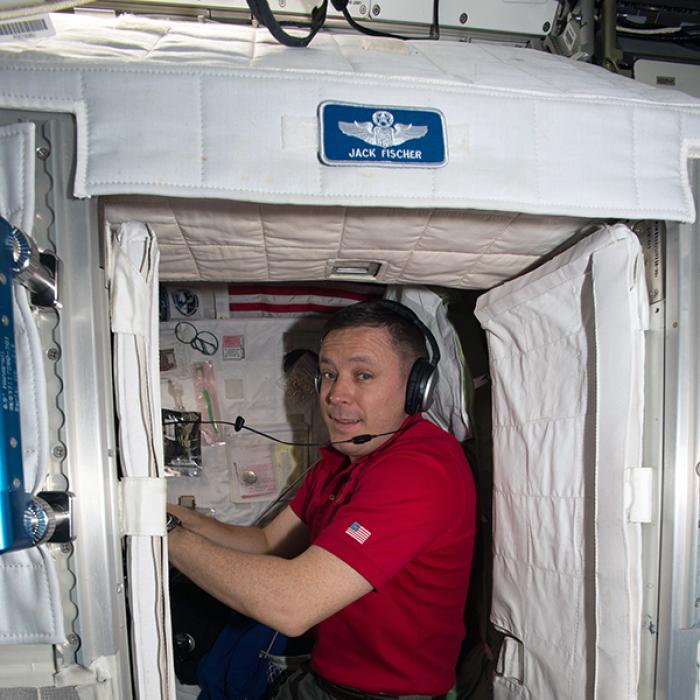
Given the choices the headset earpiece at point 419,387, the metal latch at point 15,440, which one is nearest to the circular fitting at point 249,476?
the headset earpiece at point 419,387

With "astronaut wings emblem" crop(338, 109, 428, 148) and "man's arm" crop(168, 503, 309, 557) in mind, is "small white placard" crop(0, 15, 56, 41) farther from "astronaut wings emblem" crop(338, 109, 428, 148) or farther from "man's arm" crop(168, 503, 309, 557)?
"man's arm" crop(168, 503, 309, 557)

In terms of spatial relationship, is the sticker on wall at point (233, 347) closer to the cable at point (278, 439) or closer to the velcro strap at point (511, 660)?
the cable at point (278, 439)

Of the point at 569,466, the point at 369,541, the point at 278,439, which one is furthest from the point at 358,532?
the point at 278,439

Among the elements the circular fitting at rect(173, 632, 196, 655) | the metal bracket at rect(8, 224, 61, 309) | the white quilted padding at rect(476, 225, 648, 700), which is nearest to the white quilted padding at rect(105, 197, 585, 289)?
the white quilted padding at rect(476, 225, 648, 700)

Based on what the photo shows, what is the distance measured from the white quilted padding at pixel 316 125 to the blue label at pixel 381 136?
16 millimetres

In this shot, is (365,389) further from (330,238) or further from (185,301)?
(185,301)

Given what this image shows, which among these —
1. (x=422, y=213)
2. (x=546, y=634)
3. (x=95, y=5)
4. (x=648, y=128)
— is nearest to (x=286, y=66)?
(x=422, y=213)

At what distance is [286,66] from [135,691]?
1.03 metres

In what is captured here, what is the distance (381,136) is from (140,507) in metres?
0.71

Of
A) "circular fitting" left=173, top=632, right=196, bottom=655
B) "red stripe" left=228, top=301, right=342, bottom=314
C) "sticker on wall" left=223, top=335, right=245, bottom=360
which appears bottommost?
"circular fitting" left=173, top=632, right=196, bottom=655

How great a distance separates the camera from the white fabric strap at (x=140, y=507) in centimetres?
87

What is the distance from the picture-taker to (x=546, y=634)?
1180mm

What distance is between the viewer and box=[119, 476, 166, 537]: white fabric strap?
875mm

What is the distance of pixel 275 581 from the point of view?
3.61 feet
